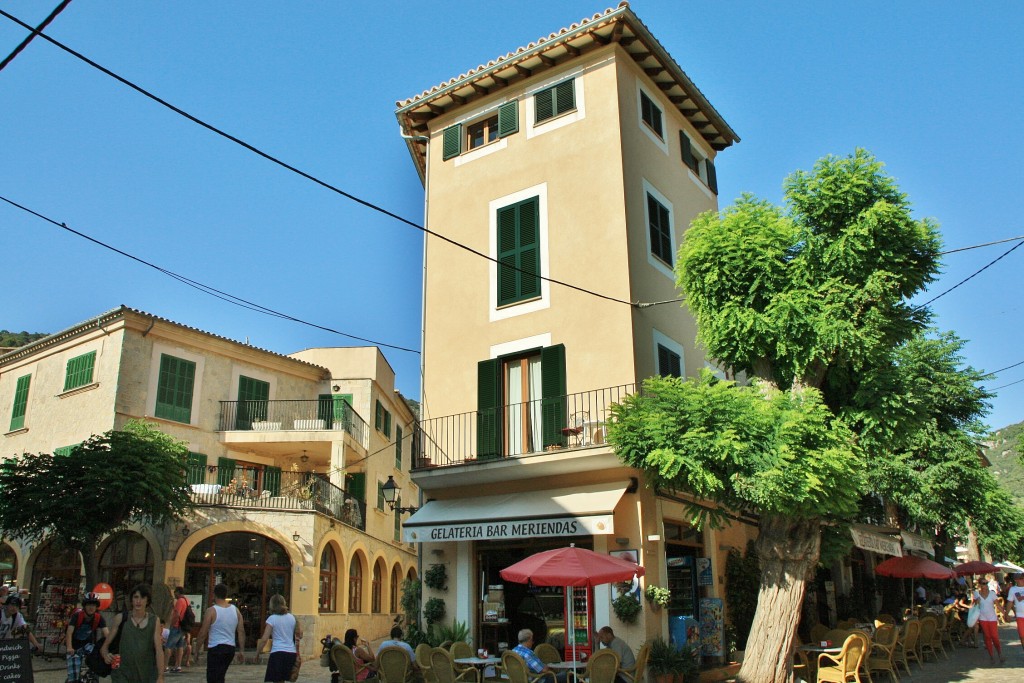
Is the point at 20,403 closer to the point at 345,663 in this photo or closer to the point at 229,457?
the point at 229,457

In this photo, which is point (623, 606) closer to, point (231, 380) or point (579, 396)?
point (579, 396)

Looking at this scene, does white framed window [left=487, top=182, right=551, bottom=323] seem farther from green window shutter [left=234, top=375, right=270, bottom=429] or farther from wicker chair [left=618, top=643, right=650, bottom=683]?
green window shutter [left=234, top=375, right=270, bottom=429]

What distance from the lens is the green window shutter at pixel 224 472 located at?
24998mm

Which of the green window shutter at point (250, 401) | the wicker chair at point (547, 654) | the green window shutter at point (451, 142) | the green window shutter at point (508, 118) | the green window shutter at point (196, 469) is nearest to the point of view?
the wicker chair at point (547, 654)

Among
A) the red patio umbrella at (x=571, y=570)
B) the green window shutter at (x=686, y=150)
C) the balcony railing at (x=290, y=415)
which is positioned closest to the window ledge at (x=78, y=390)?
the balcony railing at (x=290, y=415)

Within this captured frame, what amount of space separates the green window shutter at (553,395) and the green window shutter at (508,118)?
504 centimetres

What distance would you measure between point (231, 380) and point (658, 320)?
52.9 ft

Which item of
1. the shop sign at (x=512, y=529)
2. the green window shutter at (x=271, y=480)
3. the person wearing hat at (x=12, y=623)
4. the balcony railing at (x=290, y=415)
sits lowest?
the person wearing hat at (x=12, y=623)

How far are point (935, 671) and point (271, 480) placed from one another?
1818 cm

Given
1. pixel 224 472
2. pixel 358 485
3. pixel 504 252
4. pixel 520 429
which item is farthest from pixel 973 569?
pixel 224 472

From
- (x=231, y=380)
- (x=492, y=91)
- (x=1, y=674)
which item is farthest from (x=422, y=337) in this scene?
(x=231, y=380)

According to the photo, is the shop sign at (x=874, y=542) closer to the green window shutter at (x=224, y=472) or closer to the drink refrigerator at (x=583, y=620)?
the drink refrigerator at (x=583, y=620)

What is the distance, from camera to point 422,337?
1739 cm

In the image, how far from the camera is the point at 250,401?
88.0 ft
